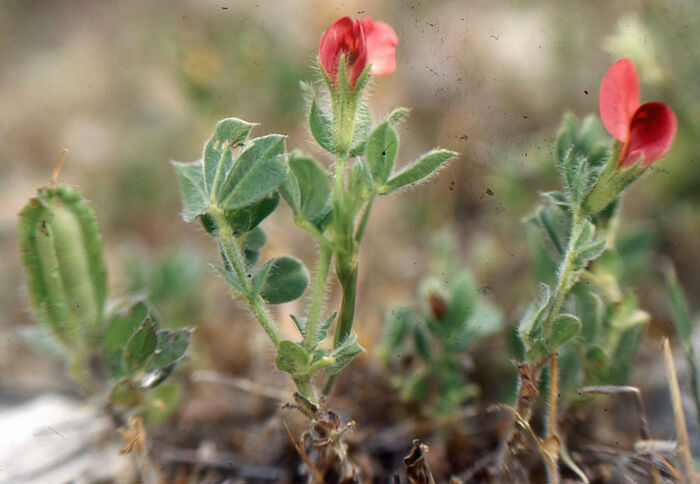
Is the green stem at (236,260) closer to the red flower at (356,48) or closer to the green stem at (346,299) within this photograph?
the green stem at (346,299)

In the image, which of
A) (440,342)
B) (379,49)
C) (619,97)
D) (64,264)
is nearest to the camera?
(619,97)

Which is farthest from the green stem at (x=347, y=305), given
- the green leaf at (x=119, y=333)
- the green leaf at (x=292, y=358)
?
the green leaf at (x=119, y=333)

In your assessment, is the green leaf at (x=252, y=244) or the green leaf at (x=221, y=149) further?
the green leaf at (x=252, y=244)

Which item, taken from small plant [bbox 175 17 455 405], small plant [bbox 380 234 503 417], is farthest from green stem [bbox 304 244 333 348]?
small plant [bbox 380 234 503 417]

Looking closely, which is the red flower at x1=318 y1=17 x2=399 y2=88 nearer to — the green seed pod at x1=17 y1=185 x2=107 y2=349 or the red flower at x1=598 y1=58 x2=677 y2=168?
the red flower at x1=598 y1=58 x2=677 y2=168

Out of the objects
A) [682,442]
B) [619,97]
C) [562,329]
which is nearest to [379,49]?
[619,97]

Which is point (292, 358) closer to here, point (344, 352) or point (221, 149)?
point (344, 352)
